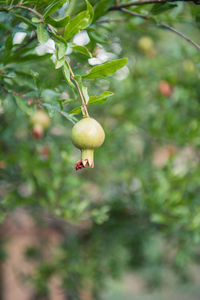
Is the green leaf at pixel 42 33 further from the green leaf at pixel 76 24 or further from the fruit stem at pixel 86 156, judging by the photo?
the fruit stem at pixel 86 156

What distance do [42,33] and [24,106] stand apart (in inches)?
10.8

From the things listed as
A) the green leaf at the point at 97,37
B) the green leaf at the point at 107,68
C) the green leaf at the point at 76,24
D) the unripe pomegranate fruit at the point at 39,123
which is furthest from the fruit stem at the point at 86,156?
the unripe pomegranate fruit at the point at 39,123

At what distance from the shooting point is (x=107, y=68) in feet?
2.38

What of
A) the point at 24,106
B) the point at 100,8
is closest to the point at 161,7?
the point at 100,8

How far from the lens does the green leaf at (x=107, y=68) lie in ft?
2.33

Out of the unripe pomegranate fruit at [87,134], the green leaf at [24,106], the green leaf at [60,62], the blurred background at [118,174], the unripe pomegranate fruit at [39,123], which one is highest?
the green leaf at [60,62]

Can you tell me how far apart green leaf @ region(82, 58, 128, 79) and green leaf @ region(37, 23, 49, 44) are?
124mm

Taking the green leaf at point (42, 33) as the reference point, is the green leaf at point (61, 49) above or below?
below

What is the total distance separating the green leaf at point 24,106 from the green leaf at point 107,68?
28 centimetres

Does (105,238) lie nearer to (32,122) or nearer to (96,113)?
(96,113)

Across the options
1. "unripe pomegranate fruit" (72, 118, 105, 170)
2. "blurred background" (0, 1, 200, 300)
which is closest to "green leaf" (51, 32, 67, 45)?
"unripe pomegranate fruit" (72, 118, 105, 170)

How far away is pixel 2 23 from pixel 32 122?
699 millimetres

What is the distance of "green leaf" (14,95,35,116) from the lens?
940mm

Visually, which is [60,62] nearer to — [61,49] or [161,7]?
[61,49]
